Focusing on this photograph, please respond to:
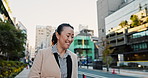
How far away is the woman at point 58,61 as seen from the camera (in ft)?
4.94

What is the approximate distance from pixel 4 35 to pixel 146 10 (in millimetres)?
34851

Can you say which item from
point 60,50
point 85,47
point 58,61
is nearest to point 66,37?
point 60,50

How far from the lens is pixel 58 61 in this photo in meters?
1.60

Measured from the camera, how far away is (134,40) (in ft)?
135

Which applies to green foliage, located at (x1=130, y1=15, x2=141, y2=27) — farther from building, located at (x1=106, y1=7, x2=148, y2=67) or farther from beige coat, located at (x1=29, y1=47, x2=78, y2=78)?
beige coat, located at (x1=29, y1=47, x2=78, y2=78)

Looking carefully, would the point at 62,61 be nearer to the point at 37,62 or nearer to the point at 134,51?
the point at 37,62

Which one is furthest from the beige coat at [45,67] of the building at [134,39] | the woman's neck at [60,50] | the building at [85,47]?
the building at [85,47]

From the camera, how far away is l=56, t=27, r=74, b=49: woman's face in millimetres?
1650

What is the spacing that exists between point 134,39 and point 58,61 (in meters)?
43.2

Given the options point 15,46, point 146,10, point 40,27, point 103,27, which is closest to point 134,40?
point 146,10

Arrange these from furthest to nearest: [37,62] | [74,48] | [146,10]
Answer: [74,48], [146,10], [37,62]

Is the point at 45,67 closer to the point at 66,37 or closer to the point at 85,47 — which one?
the point at 66,37

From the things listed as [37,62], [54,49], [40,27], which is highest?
[40,27]

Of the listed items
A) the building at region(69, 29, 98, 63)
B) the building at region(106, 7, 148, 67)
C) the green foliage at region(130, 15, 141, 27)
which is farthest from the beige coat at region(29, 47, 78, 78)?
the building at region(69, 29, 98, 63)
